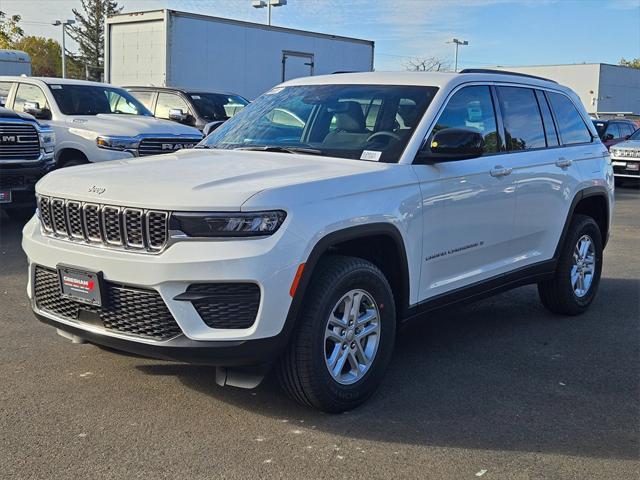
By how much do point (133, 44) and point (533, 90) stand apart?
47.7ft

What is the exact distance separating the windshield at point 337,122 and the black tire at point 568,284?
2.04 meters

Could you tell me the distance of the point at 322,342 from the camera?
385 centimetres

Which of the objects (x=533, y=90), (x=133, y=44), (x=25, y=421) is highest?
(x=133, y=44)

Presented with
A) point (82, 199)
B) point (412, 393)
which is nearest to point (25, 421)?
point (82, 199)

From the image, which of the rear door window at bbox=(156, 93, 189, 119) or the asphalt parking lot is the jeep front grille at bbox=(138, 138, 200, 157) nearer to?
the rear door window at bbox=(156, 93, 189, 119)

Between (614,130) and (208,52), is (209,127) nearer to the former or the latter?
(208,52)

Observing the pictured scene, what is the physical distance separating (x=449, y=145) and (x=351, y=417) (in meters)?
1.68

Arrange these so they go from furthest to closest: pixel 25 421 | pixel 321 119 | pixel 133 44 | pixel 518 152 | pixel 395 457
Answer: pixel 133 44
pixel 518 152
pixel 321 119
pixel 25 421
pixel 395 457

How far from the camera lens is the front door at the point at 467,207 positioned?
4582mm

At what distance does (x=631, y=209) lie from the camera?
14.5 meters

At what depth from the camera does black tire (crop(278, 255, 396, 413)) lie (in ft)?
12.4

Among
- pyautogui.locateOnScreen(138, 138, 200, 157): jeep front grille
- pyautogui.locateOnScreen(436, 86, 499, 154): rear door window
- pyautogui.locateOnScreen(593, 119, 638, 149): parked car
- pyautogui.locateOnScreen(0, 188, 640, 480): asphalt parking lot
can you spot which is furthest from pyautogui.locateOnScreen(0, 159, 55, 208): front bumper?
pyautogui.locateOnScreen(593, 119, 638, 149): parked car

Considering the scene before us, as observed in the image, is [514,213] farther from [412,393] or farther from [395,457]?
[395,457]

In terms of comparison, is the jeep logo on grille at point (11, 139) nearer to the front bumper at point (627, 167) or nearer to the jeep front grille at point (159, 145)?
the jeep front grille at point (159, 145)
